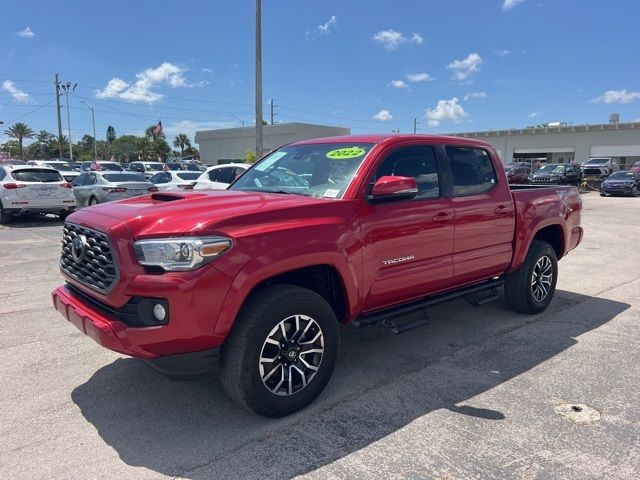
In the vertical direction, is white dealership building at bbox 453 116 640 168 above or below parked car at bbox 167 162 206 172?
above

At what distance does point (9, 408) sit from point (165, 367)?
1.41 meters

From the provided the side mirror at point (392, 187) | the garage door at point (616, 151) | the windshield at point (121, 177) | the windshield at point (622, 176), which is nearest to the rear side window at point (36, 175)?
the windshield at point (121, 177)

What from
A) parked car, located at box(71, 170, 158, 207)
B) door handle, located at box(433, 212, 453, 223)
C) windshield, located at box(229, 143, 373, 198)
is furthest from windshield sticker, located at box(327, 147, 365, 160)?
parked car, located at box(71, 170, 158, 207)

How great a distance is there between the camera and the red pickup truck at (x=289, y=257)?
2875 mm

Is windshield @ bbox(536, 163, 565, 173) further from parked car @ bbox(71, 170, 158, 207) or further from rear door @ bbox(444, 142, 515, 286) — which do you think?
rear door @ bbox(444, 142, 515, 286)

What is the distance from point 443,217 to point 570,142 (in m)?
58.5

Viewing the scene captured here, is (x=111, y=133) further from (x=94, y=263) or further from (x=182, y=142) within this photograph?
(x=94, y=263)

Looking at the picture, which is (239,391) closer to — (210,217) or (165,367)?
(165,367)

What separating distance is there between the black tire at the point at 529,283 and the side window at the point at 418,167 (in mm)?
1777

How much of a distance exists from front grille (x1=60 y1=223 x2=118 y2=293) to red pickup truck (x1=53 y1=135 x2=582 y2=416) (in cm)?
1

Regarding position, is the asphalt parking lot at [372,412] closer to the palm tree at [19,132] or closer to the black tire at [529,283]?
the black tire at [529,283]

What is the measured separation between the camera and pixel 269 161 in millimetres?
4770

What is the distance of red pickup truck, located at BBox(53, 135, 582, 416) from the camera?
288 cm

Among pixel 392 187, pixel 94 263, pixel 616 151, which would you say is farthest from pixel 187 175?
pixel 616 151
